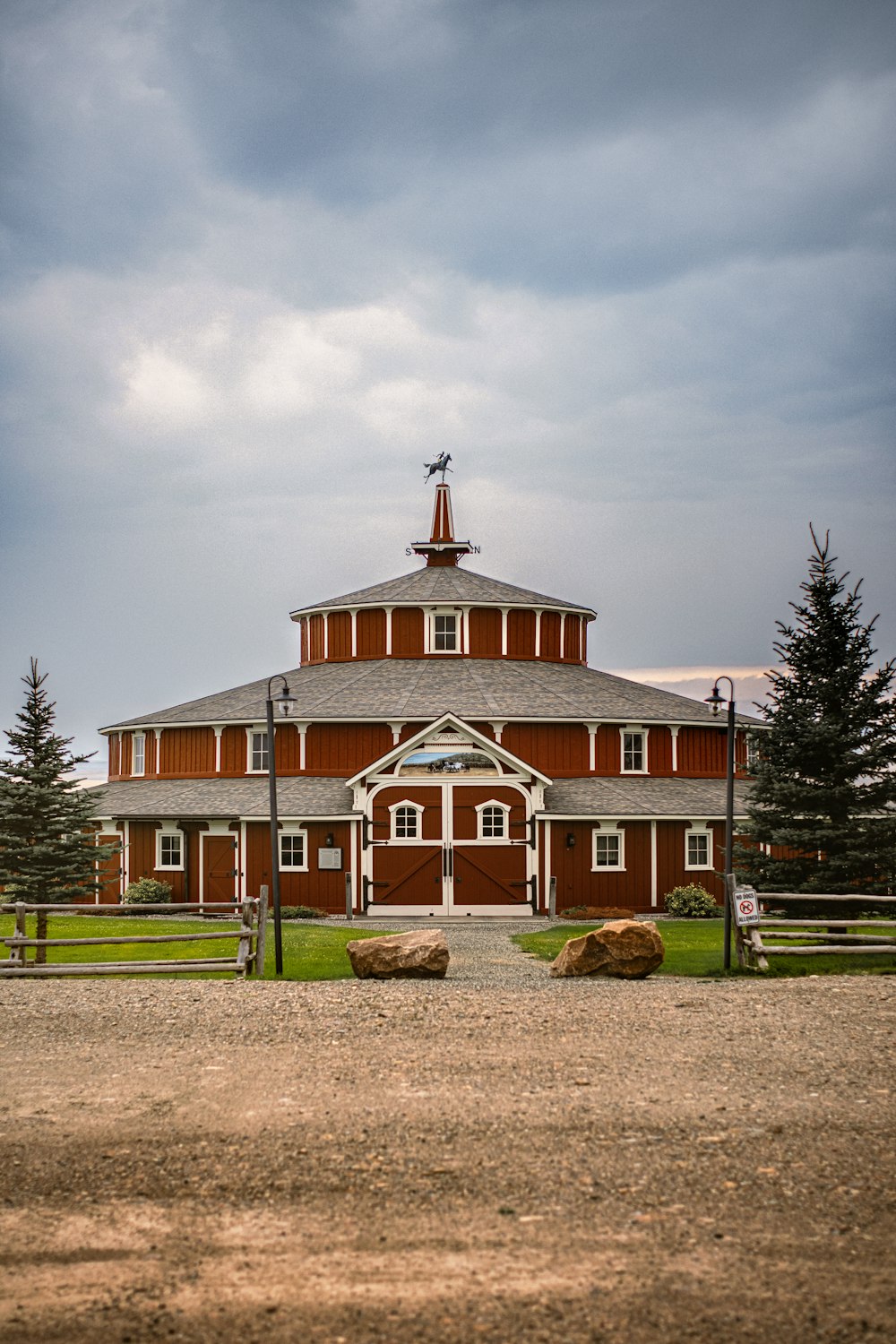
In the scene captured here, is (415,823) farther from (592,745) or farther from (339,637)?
(339,637)

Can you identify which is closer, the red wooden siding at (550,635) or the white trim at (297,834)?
the white trim at (297,834)

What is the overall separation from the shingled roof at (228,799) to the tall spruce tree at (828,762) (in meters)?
15.1

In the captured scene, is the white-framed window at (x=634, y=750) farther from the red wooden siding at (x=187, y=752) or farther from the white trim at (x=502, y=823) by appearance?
the red wooden siding at (x=187, y=752)

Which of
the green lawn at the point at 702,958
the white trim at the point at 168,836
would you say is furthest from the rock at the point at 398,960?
the white trim at the point at 168,836

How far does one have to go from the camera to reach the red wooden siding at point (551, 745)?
136ft

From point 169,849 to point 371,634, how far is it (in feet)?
40.1

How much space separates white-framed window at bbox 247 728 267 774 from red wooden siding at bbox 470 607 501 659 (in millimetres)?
8868

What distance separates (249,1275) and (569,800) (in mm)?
31578

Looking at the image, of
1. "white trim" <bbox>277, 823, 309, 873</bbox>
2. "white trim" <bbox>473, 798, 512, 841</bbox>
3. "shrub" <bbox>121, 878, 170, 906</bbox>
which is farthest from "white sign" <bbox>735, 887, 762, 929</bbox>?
"shrub" <bbox>121, 878, 170, 906</bbox>

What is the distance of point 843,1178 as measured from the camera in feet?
30.1

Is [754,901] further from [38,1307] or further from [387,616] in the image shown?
[387,616]

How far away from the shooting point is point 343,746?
41500mm

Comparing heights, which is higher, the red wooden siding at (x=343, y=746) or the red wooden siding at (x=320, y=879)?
the red wooden siding at (x=343, y=746)

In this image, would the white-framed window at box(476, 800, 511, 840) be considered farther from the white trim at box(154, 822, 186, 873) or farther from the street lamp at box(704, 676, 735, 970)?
the street lamp at box(704, 676, 735, 970)
